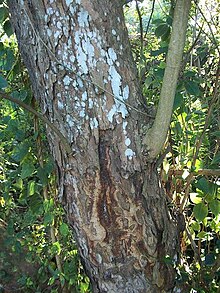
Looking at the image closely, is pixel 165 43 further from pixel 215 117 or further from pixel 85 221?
pixel 85 221

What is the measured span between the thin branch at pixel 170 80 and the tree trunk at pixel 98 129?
0.03 meters

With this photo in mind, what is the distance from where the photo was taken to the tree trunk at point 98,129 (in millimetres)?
1062

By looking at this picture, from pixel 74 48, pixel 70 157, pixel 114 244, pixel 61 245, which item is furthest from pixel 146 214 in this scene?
pixel 61 245

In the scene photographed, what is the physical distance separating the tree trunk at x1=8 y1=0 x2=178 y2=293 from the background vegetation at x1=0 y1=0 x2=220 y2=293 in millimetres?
111

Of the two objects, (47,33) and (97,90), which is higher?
(47,33)

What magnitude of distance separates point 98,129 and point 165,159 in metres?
0.38

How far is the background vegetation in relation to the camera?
1.29 m

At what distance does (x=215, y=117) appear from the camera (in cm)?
147

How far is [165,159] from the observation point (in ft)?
4.55

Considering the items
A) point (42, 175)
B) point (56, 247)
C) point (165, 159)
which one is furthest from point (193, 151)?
point (56, 247)

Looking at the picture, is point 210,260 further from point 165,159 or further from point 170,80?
point 170,80

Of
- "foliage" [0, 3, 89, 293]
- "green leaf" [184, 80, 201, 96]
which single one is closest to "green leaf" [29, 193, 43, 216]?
"foliage" [0, 3, 89, 293]

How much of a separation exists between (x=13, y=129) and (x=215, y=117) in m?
0.68

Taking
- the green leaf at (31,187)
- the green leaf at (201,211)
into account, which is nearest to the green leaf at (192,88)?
the green leaf at (201,211)
